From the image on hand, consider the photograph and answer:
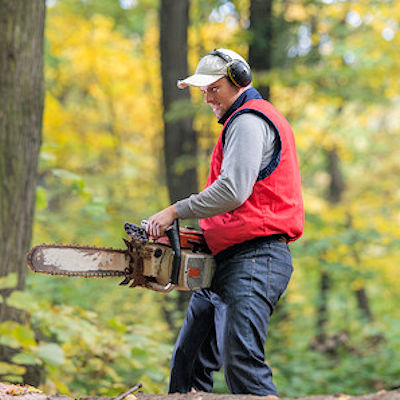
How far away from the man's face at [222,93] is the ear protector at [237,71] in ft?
0.14

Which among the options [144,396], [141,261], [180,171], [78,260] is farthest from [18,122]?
[180,171]

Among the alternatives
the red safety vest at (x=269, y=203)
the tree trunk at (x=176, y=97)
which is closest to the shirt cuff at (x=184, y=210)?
the red safety vest at (x=269, y=203)

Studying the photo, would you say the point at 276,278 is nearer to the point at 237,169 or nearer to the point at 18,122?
the point at 237,169

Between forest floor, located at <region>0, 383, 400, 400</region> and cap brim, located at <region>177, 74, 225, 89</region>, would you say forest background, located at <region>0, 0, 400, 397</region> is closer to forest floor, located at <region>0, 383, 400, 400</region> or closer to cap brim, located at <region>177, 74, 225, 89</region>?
forest floor, located at <region>0, 383, 400, 400</region>

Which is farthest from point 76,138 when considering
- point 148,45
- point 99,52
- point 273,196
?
point 273,196

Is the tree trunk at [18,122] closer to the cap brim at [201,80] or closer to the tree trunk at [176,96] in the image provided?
the cap brim at [201,80]

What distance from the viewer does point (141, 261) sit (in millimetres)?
2664

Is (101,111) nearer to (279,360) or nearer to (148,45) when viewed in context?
(148,45)

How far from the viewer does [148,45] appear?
531 inches

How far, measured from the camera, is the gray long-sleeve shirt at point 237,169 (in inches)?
94.4

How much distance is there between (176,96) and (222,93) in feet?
18.1

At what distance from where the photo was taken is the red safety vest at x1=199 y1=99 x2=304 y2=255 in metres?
2.53

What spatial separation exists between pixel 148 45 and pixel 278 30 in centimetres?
666

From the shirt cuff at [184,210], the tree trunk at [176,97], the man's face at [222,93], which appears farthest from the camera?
the tree trunk at [176,97]
